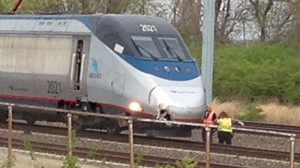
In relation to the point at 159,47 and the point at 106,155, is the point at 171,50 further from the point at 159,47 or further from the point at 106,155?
the point at 106,155

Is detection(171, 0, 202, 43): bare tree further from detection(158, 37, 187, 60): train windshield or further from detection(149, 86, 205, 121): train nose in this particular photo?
detection(149, 86, 205, 121): train nose

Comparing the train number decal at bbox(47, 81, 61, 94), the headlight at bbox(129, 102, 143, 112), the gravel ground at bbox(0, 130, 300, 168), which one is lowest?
the gravel ground at bbox(0, 130, 300, 168)

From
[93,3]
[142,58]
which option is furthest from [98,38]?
[93,3]

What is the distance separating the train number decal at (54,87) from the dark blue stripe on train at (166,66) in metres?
2.42

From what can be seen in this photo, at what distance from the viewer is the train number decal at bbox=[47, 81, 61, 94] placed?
22920mm

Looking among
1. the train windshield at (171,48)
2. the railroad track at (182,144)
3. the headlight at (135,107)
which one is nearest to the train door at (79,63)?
the railroad track at (182,144)

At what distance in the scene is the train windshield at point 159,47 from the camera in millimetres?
21641

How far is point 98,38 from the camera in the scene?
21.9 m

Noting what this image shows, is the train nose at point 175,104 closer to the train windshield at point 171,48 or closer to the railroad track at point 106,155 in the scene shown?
the train windshield at point 171,48

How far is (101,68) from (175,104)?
7.86ft

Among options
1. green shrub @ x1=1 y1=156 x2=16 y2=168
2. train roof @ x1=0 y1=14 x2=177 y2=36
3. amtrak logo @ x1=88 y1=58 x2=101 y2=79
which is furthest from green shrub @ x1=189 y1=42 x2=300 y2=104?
green shrub @ x1=1 y1=156 x2=16 y2=168

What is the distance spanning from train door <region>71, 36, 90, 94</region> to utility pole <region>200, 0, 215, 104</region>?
5.52m

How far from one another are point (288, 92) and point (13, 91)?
1366 centimetres

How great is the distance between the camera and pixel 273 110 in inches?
1294
